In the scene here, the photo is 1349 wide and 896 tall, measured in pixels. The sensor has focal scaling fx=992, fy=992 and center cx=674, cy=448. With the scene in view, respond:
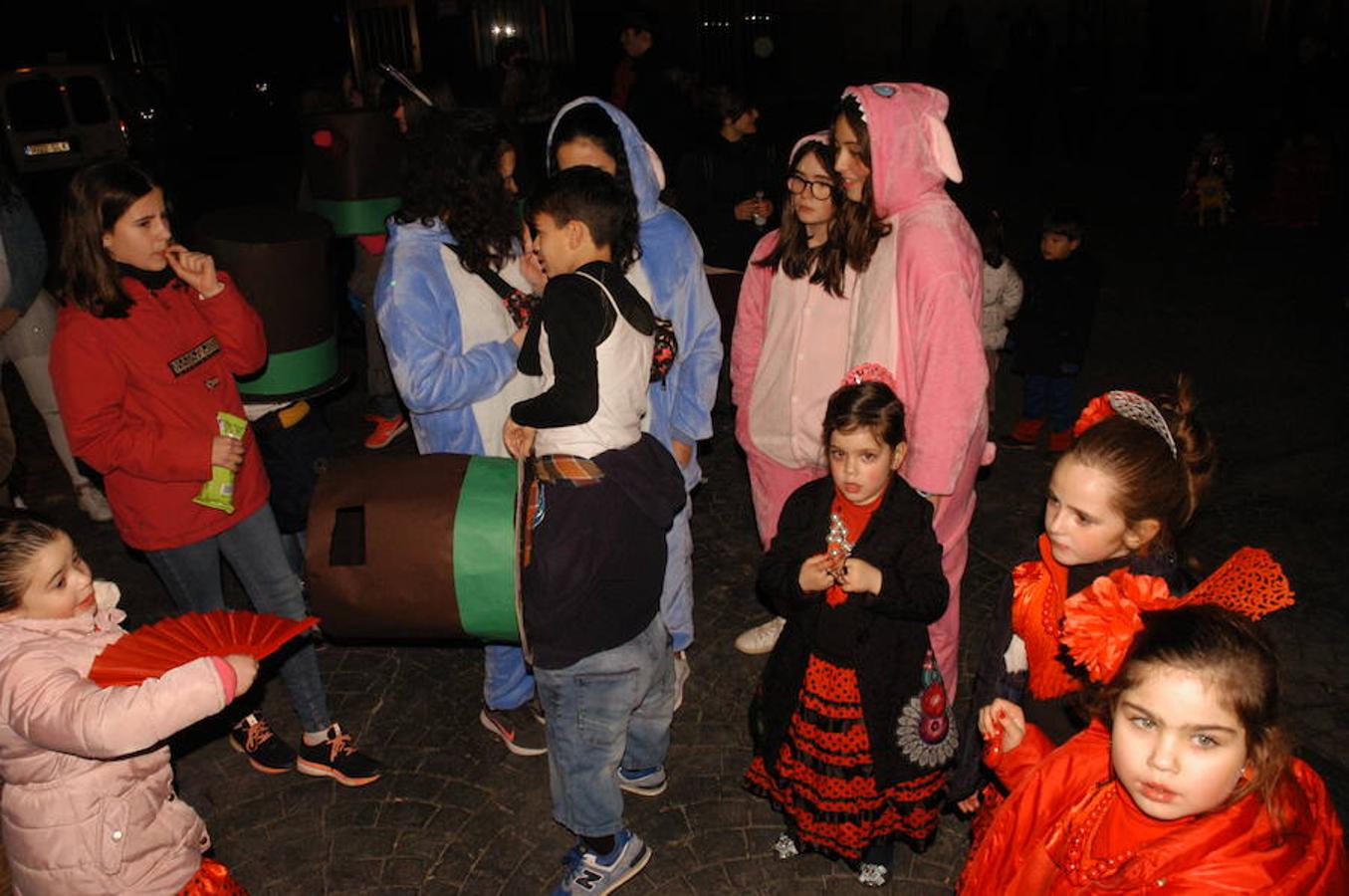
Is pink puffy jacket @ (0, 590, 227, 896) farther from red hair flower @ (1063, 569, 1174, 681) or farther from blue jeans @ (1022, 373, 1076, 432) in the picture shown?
blue jeans @ (1022, 373, 1076, 432)

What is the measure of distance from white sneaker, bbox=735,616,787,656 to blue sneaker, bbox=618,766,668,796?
0.97 metres

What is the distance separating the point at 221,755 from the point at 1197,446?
3873 millimetres

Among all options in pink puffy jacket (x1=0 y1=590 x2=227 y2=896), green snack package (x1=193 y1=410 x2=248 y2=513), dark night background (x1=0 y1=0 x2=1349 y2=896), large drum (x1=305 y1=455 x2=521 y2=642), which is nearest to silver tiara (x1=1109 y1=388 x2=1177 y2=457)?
dark night background (x1=0 y1=0 x2=1349 y2=896)

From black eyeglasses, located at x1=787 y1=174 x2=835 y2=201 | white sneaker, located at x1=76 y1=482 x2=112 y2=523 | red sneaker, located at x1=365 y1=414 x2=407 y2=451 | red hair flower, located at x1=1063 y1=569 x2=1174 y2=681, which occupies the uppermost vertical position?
black eyeglasses, located at x1=787 y1=174 x2=835 y2=201

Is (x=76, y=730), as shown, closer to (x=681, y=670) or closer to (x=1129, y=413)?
(x=681, y=670)

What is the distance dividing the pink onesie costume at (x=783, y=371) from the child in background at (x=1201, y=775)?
1.63 metres

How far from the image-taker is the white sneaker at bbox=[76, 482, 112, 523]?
6094mm

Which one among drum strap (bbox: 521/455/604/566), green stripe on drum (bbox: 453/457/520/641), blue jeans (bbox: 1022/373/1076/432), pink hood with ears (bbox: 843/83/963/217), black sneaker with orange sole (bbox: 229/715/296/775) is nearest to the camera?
drum strap (bbox: 521/455/604/566)

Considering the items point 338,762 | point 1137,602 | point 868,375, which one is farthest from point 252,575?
point 1137,602

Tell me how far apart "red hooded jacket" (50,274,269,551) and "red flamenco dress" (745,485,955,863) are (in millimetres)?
2123

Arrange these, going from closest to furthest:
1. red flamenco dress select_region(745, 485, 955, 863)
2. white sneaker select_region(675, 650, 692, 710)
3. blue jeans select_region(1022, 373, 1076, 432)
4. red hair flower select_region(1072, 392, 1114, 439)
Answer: red hair flower select_region(1072, 392, 1114, 439) → red flamenco dress select_region(745, 485, 955, 863) → white sneaker select_region(675, 650, 692, 710) → blue jeans select_region(1022, 373, 1076, 432)

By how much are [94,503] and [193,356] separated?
11.0ft

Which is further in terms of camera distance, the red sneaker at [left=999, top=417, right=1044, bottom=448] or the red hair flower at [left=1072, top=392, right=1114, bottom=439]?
the red sneaker at [left=999, top=417, right=1044, bottom=448]

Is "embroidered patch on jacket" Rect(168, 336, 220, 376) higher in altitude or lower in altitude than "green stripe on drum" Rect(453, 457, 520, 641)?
higher
